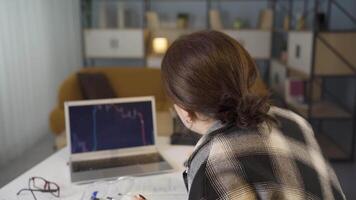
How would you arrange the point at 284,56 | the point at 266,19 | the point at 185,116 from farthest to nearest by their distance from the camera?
the point at 266,19, the point at 284,56, the point at 185,116

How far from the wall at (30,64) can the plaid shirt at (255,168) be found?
2.55m

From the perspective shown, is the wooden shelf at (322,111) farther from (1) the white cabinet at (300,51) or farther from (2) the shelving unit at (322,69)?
(1) the white cabinet at (300,51)

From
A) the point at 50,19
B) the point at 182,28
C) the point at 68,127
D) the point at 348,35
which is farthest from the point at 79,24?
the point at 68,127

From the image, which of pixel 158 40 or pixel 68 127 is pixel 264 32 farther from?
pixel 68 127

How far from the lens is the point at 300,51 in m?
3.26

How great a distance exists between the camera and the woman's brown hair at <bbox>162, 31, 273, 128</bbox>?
0.81 meters

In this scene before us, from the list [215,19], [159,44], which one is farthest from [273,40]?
[159,44]

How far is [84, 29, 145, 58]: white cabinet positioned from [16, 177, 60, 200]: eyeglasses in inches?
123

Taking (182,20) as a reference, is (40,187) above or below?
below

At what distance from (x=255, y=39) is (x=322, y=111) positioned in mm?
1404

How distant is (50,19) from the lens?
147 inches

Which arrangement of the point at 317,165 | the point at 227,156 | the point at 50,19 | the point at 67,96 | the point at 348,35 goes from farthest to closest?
the point at 50,19, the point at 67,96, the point at 348,35, the point at 317,165, the point at 227,156

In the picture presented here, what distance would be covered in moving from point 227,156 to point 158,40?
3.72 metres

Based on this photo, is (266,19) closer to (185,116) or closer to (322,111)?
(322,111)
